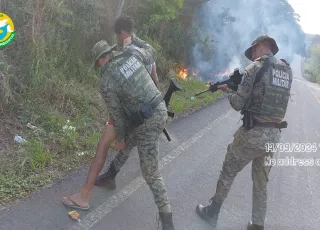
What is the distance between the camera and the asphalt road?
3197mm

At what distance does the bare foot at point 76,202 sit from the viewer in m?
3.36

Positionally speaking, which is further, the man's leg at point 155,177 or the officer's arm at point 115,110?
the man's leg at point 155,177

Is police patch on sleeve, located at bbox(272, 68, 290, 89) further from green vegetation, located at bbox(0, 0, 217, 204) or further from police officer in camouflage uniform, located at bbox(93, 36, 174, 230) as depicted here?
green vegetation, located at bbox(0, 0, 217, 204)

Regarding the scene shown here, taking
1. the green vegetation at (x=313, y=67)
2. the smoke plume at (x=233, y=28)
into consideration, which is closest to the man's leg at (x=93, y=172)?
the smoke plume at (x=233, y=28)

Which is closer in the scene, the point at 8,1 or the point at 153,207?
the point at 153,207

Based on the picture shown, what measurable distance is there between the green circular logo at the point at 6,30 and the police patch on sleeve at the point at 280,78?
4133 millimetres

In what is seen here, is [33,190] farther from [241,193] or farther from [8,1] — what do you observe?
[8,1]

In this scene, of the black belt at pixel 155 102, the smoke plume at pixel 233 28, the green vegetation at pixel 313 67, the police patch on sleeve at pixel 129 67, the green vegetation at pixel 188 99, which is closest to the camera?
the police patch on sleeve at pixel 129 67

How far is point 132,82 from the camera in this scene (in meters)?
3.08

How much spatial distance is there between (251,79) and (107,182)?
2072mm

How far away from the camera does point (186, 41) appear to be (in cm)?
1263

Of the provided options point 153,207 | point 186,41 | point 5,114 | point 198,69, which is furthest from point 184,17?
point 153,207

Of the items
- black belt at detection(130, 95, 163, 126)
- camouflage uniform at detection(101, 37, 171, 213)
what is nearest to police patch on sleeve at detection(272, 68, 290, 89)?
camouflage uniform at detection(101, 37, 171, 213)

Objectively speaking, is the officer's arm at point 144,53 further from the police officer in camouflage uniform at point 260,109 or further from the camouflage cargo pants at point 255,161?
the camouflage cargo pants at point 255,161
